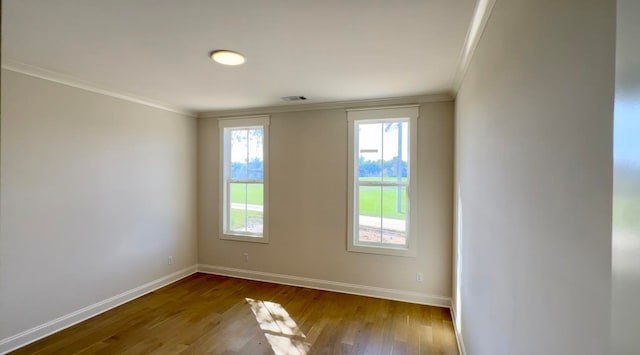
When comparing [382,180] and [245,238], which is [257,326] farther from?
[382,180]

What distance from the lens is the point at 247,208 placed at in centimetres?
441

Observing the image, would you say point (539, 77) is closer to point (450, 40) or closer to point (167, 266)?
point (450, 40)

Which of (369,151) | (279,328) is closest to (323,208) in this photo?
(369,151)

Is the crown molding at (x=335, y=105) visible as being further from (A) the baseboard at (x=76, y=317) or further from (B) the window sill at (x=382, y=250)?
(A) the baseboard at (x=76, y=317)

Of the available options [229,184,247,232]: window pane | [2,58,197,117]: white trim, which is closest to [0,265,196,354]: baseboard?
[229,184,247,232]: window pane

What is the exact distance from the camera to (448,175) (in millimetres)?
3418

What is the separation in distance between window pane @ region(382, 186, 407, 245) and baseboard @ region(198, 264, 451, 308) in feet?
2.02

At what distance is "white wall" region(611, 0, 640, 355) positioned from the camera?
0.52 meters

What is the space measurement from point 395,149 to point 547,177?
280 centimetres

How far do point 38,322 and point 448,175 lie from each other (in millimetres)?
4346

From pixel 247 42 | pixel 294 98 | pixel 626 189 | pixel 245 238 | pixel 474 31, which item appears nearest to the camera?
pixel 626 189

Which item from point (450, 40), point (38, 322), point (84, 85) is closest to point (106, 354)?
point (38, 322)

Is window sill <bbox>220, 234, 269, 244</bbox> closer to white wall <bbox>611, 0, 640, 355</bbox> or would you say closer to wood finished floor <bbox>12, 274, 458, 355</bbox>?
wood finished floor <bbox>12, 274, 458, 355</bbox>

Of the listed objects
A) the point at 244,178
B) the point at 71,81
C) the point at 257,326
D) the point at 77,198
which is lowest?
the point at 257,326
